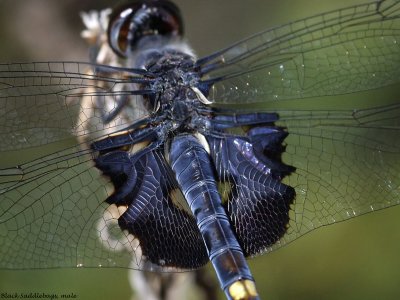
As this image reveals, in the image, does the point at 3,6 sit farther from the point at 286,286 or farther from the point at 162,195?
the point at 286,286

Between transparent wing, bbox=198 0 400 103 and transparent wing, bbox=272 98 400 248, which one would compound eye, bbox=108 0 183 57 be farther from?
transparent wing, bbox=272 98 400 248

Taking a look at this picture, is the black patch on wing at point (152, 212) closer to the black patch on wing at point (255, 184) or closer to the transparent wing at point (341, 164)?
the black patch on wing at point (255, 184)

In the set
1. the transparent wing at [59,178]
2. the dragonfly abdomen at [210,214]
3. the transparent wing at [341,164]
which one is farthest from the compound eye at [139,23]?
the transparent wing at [341,164]

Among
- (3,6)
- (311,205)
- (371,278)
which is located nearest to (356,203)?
(311,205)

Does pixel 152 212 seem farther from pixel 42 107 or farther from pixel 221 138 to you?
pixel 42 107

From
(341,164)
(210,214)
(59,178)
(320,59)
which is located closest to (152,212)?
(210,214)

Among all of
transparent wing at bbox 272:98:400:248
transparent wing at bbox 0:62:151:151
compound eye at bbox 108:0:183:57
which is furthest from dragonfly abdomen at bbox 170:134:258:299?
compound eye at bbox 108:0:183:57
